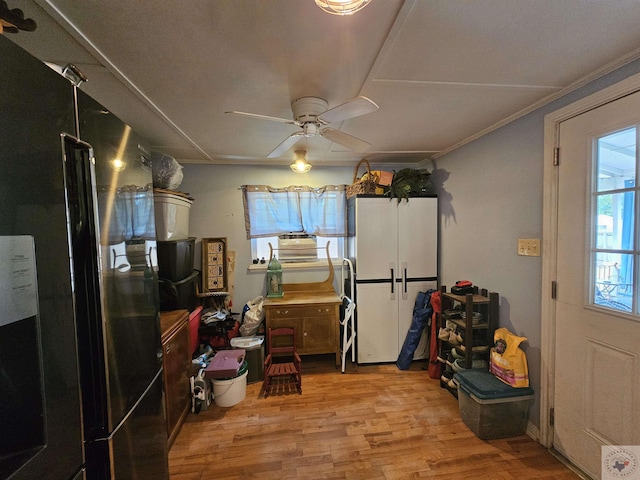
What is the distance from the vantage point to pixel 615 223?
1376mm

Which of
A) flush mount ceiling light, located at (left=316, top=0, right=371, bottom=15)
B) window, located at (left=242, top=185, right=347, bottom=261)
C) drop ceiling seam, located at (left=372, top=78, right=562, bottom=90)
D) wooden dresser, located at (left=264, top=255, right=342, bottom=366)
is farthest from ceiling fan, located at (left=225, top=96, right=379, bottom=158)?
wooden dresser, located at (left=264, top=255, right=342, bottom=366)

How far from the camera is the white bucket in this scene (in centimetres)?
220

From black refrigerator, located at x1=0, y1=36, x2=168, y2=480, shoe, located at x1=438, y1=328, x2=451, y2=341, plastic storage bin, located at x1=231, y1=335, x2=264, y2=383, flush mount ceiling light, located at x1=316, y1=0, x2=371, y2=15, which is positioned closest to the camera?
black refrigerator, located at x1=0, y1=36, x2=168, y2=480

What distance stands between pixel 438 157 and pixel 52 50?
3044 millimetres

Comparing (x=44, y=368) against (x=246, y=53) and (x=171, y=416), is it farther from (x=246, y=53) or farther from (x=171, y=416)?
(x=171, y=416)

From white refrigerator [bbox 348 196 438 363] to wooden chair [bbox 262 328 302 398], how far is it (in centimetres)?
70

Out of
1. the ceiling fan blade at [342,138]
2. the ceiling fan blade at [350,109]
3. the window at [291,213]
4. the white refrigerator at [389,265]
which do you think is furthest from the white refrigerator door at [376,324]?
the ceiling fan blade at [350,109]

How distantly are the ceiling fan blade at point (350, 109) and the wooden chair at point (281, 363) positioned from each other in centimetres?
208

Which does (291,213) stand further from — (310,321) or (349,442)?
(349,442)

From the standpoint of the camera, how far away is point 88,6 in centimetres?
92

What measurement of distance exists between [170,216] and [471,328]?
2.70 m

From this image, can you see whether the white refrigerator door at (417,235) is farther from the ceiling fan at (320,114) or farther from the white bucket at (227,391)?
the white bucket at (227,391)

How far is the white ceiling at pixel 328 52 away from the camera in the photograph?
0.95 meters

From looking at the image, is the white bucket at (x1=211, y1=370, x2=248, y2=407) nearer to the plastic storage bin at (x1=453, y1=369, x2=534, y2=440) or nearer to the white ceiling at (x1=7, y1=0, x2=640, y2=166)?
the plastic storage bin at (x1=453, y1=369, x2=534, y2=440)
